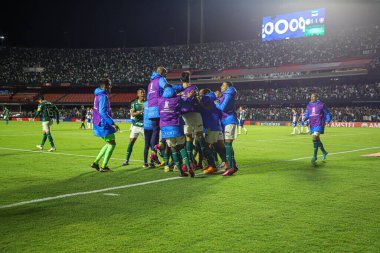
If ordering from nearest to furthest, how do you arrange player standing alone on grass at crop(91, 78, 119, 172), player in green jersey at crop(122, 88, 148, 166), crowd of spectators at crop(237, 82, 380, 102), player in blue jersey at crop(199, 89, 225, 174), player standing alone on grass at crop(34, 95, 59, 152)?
player in blue jersey at crop(199, 89, 225, 174), player standing alone on grass at crop(91, 78, 119, 172), player in green jersey at crop(122, 88, 148, 166), player standing alone on grass at crop(34, 95, 59, 152), crowd of spectators at crop(237, 82, 380, 102)

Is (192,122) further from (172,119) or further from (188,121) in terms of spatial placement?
(172,119)

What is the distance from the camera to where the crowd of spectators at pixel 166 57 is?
57.5 meters

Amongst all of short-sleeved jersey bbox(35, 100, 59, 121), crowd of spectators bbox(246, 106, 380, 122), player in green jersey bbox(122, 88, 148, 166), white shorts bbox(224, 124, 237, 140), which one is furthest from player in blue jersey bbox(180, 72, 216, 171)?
crowd of spectators bbox(246, 106, 380, 122)

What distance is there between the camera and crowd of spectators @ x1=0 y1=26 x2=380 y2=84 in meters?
57.5

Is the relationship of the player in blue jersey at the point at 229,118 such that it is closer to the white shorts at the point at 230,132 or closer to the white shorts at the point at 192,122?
the white shorts at the point at 230,132

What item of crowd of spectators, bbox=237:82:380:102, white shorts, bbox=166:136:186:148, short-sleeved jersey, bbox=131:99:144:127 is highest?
crowd of spectators, bbox=237:82:380:102

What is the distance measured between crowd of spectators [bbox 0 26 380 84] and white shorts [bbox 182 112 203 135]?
5062cm

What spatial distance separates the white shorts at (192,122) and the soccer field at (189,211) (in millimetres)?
1217

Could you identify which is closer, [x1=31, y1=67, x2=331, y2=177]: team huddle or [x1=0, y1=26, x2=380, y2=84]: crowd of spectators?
[x1=31, y1=67, x2=331, y2=177]: team huddle

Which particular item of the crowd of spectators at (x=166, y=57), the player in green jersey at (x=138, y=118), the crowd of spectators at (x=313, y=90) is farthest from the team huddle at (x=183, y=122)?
the crowd of spectators at (x=166, y=57)

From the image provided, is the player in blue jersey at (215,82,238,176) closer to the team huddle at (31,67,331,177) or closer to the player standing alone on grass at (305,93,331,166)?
the team huddle at (31,67,331,177)

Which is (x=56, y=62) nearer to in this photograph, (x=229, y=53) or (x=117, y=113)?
(x=117, y=113)

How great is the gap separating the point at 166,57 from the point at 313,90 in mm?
29486

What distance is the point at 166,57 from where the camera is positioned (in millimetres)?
A: 73812
